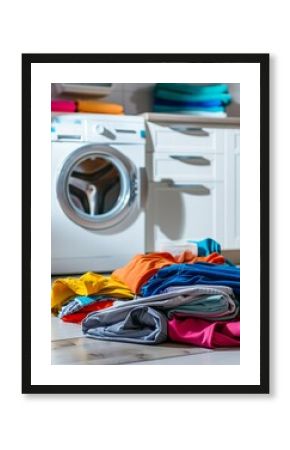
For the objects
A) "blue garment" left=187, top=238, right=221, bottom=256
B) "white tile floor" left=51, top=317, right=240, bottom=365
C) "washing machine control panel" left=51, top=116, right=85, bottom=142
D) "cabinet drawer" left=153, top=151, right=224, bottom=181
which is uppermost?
"washing machine control panel" left=51, top=116, right=85, bottom=142

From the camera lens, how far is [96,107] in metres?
3.68

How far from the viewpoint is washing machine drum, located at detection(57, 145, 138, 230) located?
345 centimetres

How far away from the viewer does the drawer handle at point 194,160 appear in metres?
3.75

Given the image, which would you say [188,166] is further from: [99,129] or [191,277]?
[191,277]

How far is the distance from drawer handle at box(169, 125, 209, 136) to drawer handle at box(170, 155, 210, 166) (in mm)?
147

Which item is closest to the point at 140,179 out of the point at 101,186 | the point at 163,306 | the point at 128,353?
the point at 101,186

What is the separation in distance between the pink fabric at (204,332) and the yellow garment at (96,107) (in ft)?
6.73

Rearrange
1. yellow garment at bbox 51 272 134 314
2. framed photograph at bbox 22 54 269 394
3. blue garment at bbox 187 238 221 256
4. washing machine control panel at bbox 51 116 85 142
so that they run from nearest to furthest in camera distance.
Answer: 1. framed photograph at bbox 22 54 269 394
2. yellow garment at bbox 51 272 134 314
3. blue garment at bbox 187 238 221 256
4. washing machine control panel at bbox 51 116 85 142

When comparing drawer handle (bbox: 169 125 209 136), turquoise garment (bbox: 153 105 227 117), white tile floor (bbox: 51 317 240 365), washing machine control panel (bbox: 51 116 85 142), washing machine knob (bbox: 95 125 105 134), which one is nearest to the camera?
white tile floor (bbox: 51 317 240 365)

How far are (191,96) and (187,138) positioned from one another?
390 mm

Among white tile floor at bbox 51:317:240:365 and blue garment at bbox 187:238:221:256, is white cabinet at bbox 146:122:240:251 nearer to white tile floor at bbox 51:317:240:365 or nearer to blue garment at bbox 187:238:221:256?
blue garment at bbox 187:238:221:256

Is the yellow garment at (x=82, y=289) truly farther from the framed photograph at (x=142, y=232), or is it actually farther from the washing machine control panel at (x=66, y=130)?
the washing machine control panel at (x=66, y=130)

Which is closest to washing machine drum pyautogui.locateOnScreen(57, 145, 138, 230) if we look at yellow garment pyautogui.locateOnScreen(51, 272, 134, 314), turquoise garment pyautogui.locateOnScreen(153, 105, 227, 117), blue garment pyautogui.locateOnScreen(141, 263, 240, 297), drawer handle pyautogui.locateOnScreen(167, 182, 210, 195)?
drawer handle pyautogui.locateOnScreen(167, 182, 210, 195)
